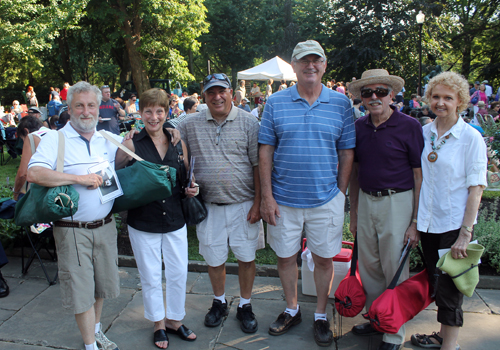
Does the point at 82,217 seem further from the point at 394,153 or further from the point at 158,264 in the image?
the point at 394,153

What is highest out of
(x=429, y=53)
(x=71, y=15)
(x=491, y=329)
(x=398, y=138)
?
(x=71, y=15)

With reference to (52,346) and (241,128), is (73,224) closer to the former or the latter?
(52,346)

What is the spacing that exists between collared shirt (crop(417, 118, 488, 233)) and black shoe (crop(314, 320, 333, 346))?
1.10 metres

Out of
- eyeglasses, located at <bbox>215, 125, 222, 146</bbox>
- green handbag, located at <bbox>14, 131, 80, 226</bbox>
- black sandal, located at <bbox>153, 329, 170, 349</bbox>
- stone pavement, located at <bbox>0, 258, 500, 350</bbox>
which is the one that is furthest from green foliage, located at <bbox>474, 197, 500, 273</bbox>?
green handbag, located at <bbox>14, 131, 80, 226</bbox>

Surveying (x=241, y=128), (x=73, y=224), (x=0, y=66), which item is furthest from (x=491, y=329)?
(x=0, y=66)

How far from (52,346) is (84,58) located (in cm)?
2568

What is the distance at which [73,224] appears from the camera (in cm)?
250

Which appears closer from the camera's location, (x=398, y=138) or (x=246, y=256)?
(x=398, y=138)

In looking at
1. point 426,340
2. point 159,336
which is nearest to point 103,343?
point 159,336

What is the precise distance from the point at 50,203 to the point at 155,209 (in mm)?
735

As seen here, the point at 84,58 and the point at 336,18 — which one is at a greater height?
the point at 336,18

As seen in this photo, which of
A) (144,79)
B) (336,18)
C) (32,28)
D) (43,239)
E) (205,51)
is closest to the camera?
(43,239)

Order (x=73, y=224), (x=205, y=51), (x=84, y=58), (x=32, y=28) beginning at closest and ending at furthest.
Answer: (x=73, y=224), (x=32, y=28), (x=84, y=58), (x=205, y=51)

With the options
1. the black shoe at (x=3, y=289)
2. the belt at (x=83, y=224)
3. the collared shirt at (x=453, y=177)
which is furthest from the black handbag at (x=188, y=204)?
the black shoe at (x=3, y=289)
